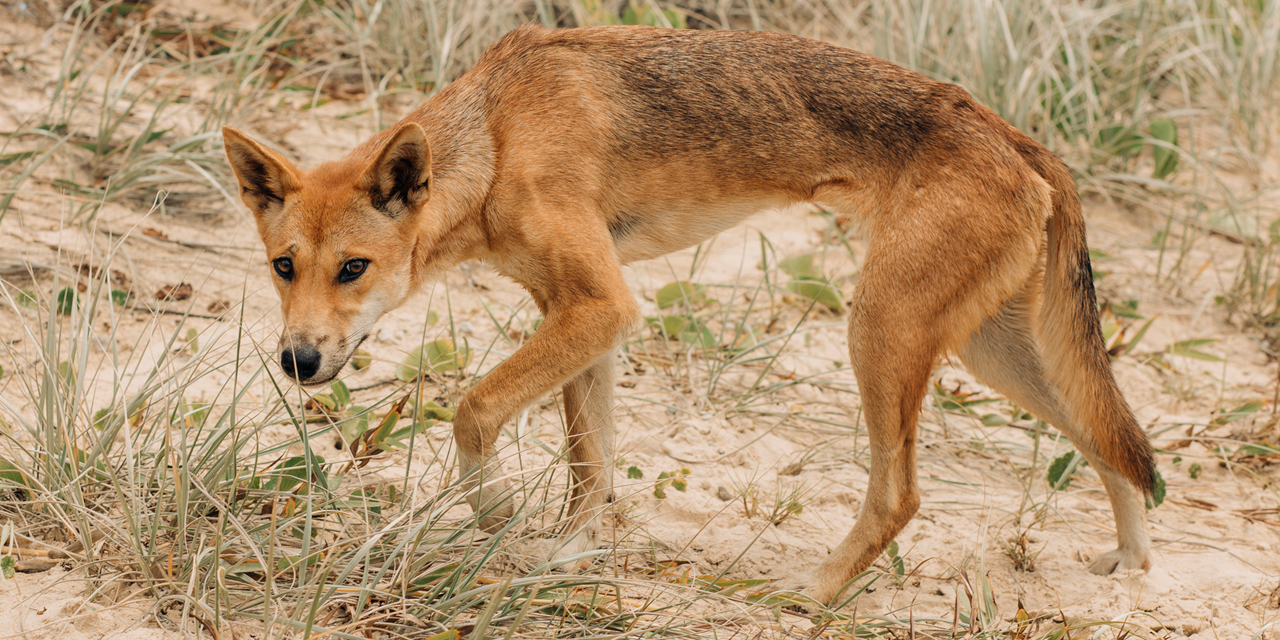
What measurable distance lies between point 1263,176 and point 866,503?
18.5 feet

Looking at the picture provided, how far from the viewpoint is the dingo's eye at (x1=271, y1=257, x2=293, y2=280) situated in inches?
133

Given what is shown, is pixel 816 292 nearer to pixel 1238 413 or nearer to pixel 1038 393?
pixel 1038 393

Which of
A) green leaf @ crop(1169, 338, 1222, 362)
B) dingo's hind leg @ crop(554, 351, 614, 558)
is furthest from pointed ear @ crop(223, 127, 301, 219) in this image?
green leaf @ crop(1169, 338, 1222, 362)

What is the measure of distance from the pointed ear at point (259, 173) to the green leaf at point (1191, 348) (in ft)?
16.3

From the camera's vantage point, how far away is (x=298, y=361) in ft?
10.5

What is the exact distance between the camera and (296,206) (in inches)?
136

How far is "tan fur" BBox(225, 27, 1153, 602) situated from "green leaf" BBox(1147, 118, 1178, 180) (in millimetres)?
3833

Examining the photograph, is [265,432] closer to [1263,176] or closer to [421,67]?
[421,67]

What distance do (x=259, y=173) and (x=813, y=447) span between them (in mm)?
2728

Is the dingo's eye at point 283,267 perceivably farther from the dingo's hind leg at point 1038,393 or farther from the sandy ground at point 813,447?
the dingo's hind leg at point 1038,393

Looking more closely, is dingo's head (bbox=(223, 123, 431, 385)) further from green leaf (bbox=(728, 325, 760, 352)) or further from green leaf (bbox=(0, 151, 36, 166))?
green leaf (bbox=(0, 151, 36, 166))

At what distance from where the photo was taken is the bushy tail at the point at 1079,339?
12.5 ft

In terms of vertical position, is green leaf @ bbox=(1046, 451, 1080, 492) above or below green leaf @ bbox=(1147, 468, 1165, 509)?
below

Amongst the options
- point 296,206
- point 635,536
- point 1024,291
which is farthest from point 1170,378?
point 296,206
